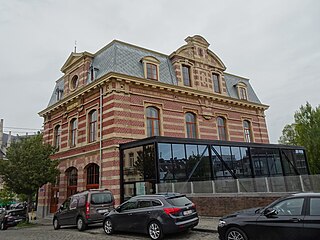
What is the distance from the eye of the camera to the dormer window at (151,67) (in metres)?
20.0

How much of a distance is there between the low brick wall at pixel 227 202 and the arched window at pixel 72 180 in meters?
10.6

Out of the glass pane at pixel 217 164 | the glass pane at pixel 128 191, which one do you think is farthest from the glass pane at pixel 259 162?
the glass pane at pixel 128 191

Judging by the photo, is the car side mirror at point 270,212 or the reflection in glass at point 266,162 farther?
the reflection in glass at point 266,162

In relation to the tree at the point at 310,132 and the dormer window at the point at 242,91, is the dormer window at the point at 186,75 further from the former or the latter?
the tree at the point at 310,132

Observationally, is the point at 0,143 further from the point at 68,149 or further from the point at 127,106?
the point at 127,106

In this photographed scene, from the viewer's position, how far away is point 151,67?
20.4 metres

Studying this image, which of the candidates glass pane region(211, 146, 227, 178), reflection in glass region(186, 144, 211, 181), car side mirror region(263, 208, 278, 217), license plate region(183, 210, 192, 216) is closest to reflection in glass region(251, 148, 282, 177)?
glass pane region(211, 146, 227, 178)

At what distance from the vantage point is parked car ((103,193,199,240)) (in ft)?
29.2

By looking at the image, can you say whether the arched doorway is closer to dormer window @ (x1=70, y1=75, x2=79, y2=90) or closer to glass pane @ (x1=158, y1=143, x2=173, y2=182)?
dormer window @ (x1=70, y1=75, x2=79, y2=90)

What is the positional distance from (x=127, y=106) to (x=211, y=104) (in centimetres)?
860

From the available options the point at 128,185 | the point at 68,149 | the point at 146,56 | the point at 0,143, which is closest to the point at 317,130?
the point at 146,56

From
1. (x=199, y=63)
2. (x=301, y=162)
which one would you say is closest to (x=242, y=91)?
(x=199, y=63)

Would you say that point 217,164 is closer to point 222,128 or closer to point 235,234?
point 222,128

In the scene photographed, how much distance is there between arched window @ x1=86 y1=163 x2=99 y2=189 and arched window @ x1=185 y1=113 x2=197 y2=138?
7.79 meters
